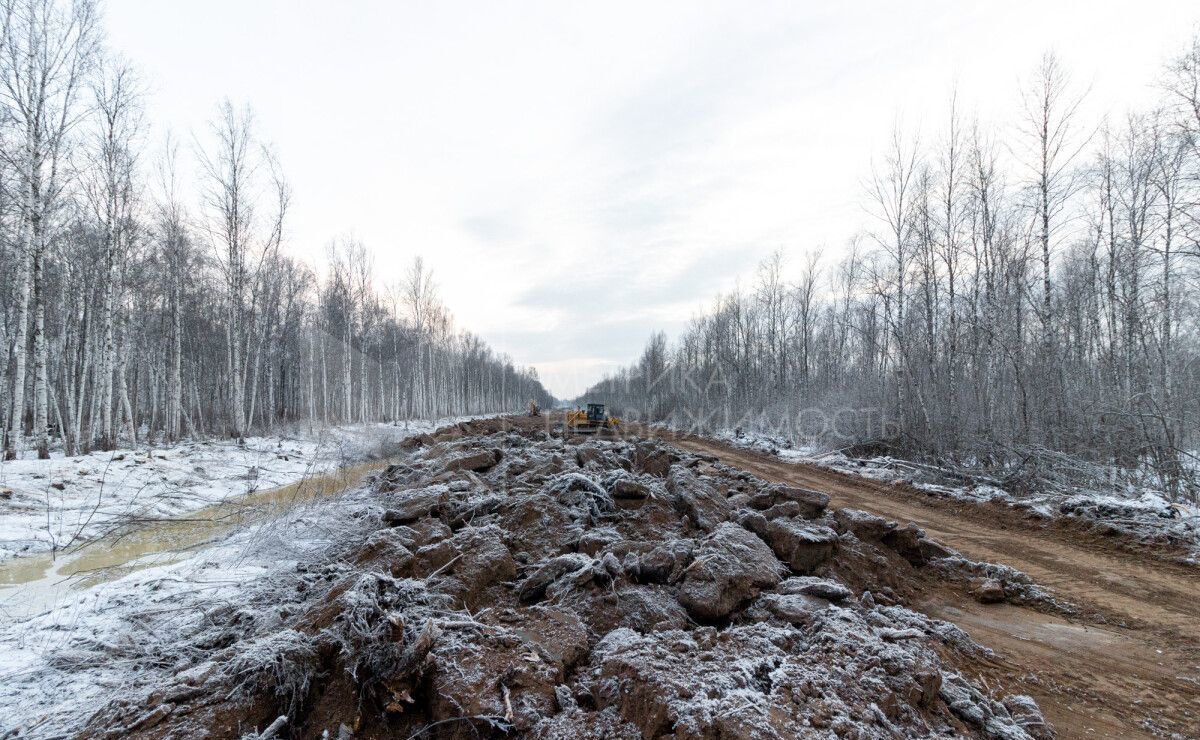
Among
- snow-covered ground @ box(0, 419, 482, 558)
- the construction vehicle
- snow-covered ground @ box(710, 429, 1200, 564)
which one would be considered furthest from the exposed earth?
the construction vehicle

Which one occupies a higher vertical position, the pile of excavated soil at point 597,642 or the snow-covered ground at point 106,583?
the pile of excavated soil at point 597,642

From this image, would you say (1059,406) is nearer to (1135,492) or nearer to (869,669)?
(1135,492)

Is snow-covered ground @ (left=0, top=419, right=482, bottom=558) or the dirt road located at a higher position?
snow-covered ground @ (left=0, top=419, right=482, bottom=558)

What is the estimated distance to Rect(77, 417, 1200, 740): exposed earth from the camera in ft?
8.57

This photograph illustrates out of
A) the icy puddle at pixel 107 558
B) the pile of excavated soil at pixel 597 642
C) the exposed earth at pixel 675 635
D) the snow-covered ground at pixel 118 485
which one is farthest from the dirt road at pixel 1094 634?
the snow-covered ground at pixel 118 485

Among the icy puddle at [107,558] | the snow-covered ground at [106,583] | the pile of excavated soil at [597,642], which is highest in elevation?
the pile of excavated soil at [597,642]

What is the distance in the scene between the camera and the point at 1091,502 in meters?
8.23

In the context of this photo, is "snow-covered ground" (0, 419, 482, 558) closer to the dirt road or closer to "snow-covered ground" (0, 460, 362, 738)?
"snow-covered ground" (0, 460, 362, 738)

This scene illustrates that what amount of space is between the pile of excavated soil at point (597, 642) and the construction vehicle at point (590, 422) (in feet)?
69.6

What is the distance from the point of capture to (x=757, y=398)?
3397 cm

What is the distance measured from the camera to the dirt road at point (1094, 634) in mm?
3141

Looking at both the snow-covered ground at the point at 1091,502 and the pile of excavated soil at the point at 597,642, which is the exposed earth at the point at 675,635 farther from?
the snow-covered ground at the point at 1091,502

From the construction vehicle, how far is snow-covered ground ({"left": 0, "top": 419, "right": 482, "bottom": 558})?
12441mm

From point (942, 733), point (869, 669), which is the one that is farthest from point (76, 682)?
point (942, 733)
